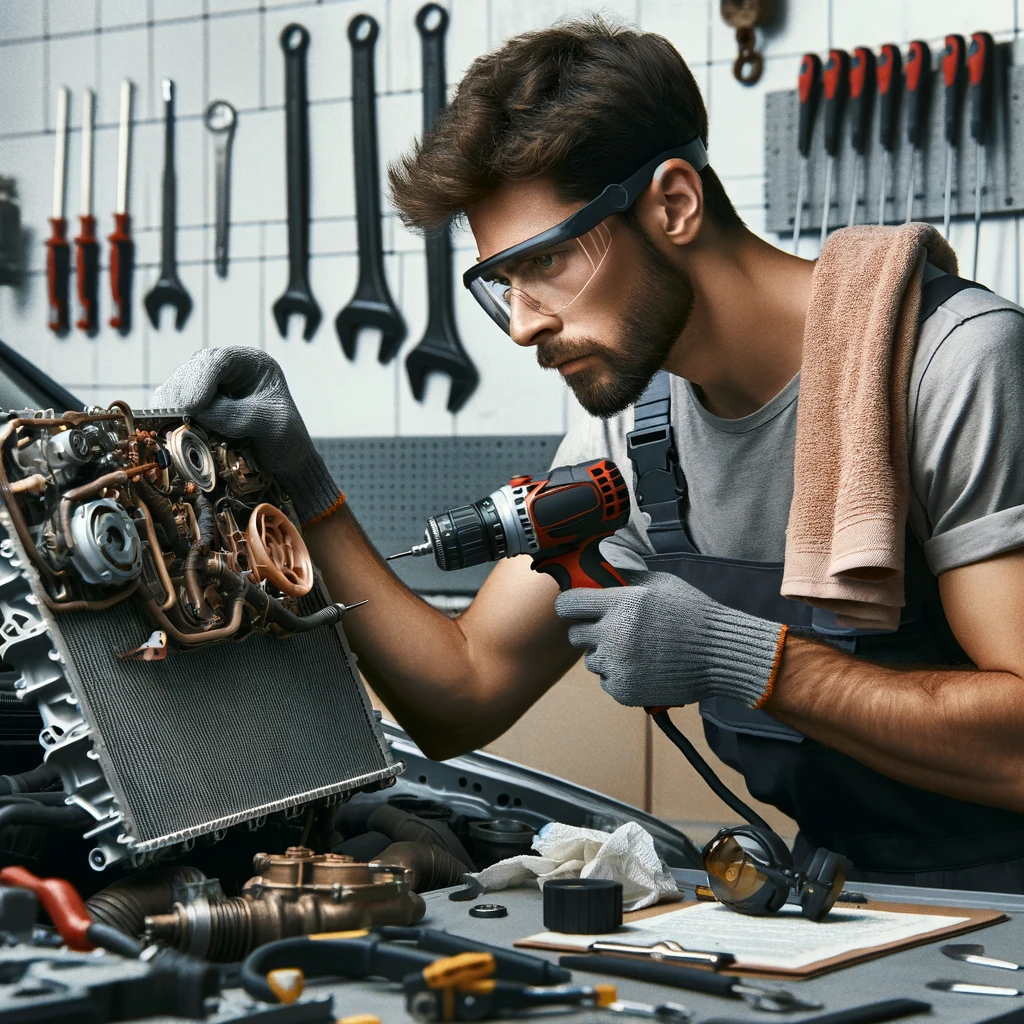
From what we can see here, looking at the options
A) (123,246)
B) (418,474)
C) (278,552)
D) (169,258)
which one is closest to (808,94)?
(418,474)

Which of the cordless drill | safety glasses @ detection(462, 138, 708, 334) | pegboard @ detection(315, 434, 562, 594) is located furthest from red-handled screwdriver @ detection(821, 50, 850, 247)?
the cordless drill

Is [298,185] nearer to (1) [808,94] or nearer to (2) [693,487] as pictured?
(1) [808,94]

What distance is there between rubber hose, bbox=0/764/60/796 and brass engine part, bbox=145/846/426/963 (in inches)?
6.9

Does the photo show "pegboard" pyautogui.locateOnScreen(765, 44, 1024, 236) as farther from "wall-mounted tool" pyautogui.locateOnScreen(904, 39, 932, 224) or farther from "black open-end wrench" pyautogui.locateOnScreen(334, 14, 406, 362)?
"black open-end wrench" pyautogui.locateOnScreen(334, 14, 406, 362)

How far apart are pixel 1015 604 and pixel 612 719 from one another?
93 cm

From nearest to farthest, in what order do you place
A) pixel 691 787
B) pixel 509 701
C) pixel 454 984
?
pixel 454 984, pixel 509 701, pixel 691 787

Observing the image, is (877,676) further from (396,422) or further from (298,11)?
(298,11)

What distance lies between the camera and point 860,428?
1290 millimetres

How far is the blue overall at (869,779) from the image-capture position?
1378 millimetres

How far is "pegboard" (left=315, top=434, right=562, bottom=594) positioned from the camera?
2.86m

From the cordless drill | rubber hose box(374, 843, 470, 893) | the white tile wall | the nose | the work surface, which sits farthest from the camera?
the white tile wall

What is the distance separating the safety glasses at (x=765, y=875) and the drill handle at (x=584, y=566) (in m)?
0.33

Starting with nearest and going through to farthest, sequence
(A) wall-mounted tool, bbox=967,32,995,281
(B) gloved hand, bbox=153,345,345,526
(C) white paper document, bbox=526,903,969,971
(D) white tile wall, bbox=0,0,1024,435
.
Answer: (C) white paper document, bbox=526,903,969,971 < (B) gloved hand, bbox=153,345,345,526 < (A) wall-mounted tool, bbox=967,32,995,281 < (D) white tile wall, bbox=0,0,1024,435

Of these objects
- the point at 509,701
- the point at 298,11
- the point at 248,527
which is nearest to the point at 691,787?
the point at 509,701
